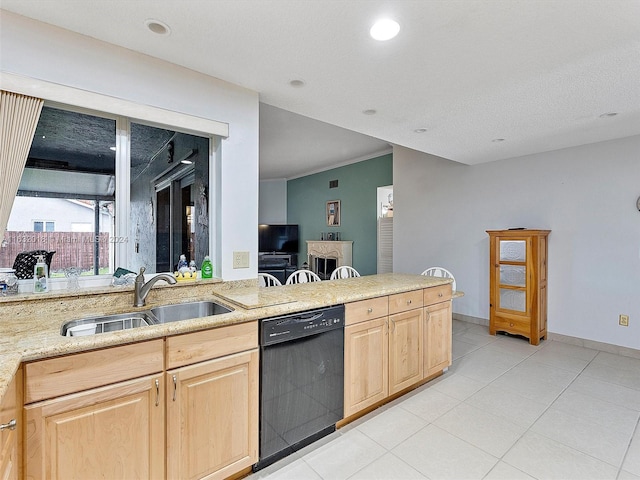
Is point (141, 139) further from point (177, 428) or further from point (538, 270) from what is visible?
point (538, 270)

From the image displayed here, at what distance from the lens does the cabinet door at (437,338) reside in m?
2.76

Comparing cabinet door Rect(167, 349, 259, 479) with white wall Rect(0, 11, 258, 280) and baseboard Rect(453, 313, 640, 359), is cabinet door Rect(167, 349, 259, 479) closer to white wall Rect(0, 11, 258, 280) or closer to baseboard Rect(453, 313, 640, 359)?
white wall Rect(0, 11, 258, 280)

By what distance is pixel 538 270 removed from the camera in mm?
3844

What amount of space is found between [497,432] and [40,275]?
9.87 ft

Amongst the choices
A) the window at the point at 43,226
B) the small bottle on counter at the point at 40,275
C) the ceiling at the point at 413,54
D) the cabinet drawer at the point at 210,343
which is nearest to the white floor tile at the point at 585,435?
the cabinet drawer at the point at 210,343

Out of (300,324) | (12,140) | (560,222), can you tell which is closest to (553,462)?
(300,324)

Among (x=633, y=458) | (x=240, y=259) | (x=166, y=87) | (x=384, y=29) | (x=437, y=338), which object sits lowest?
(x=633, y=458)

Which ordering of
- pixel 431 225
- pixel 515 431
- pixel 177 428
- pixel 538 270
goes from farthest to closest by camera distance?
pixel 431 225, pixel 538 270, pixel 515 431, pixel 177 428

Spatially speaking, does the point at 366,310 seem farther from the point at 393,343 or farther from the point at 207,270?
the point at 207,270

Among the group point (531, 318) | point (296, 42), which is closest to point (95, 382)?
point (296, 42)

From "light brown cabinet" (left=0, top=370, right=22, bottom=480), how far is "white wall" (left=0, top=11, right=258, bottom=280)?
132 cm

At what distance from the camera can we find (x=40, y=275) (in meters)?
1.81

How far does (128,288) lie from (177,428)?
2.96ft

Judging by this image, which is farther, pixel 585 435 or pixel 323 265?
pixel 323 265
